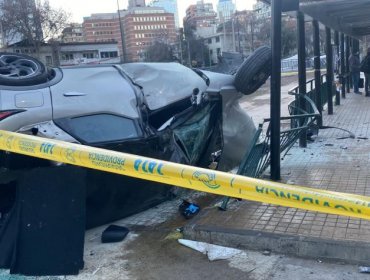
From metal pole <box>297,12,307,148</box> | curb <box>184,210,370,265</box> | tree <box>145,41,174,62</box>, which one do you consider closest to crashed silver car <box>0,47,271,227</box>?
curb <box>184,210,370,265</box>

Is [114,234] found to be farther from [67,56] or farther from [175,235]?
[67,56]

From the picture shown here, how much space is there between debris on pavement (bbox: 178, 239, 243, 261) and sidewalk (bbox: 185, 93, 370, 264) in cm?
7

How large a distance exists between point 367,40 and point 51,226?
2371 cm

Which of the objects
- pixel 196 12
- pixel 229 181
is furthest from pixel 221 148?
pixel 196 12

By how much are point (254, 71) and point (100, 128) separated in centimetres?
231

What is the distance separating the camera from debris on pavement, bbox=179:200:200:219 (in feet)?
16.5

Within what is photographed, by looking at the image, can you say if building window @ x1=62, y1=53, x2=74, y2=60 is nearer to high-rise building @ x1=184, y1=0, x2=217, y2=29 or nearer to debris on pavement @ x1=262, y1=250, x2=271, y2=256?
high-rise building @ x1=184, y1=0, x2=217, y2=29

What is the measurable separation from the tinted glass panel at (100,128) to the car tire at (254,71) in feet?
6.29

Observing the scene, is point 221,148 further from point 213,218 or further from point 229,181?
point 229,181

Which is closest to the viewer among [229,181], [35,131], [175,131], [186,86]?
[229,181]

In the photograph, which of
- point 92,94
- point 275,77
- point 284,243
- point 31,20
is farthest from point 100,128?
point 31,20

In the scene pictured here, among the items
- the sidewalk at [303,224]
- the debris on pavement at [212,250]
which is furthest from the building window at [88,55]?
the debris on pavement at [212,250]

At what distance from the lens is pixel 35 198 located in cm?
401

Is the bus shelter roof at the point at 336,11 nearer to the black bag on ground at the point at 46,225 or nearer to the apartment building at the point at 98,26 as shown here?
the black bag on ground at the point at 46,225
